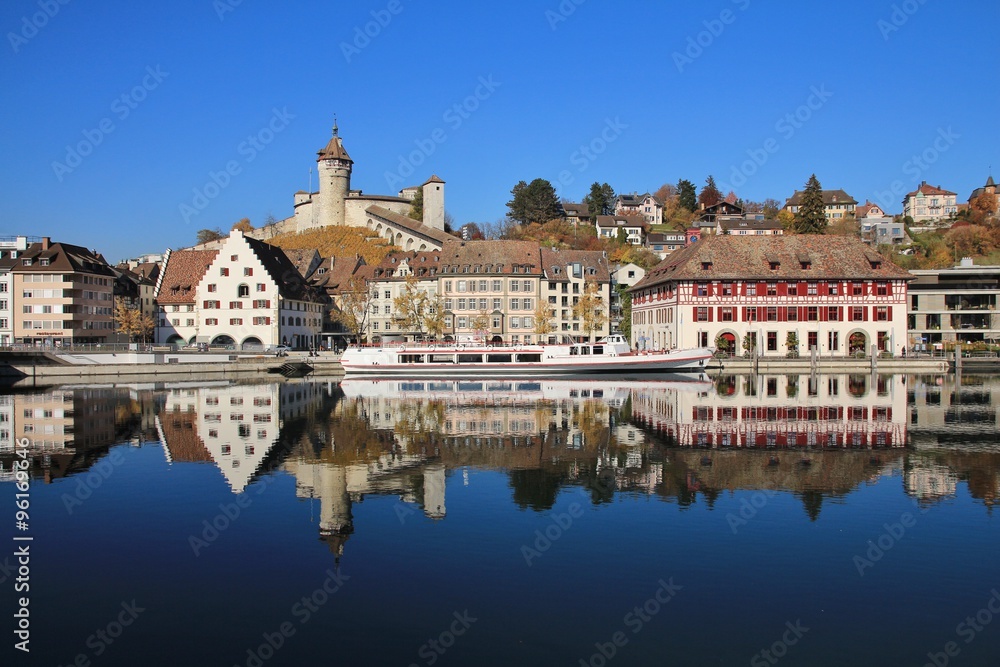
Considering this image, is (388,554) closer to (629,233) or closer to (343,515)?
(343,515)

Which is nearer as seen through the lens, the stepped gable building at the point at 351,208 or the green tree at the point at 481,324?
the green tree at the point at 481,324

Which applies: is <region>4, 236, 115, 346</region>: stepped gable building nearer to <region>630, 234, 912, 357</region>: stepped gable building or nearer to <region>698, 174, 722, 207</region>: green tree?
<region>630, 234, 912, 357</region>: stepped gable building

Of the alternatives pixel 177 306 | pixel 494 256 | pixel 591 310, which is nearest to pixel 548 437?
pixel 591 310

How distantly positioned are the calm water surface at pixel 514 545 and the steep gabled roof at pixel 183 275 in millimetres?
51333

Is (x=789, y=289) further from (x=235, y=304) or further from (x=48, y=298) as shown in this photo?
(x=48, y=298)

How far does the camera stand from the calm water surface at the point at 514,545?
34.9ft

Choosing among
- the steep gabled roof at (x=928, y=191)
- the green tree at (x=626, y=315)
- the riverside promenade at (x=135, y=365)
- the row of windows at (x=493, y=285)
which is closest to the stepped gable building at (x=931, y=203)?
the steep gabled roof at (x=928, y=191)

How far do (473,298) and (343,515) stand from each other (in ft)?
216

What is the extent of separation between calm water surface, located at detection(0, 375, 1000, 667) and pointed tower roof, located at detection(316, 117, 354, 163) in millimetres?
103549

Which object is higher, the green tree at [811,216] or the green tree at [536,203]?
the green tree at [536,203]

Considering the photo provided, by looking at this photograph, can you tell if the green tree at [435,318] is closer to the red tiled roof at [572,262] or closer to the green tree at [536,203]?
the red tiled roof at [572,262]

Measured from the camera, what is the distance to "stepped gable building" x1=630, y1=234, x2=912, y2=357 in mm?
66188

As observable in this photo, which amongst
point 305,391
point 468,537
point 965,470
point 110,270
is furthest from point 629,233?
point 468,537

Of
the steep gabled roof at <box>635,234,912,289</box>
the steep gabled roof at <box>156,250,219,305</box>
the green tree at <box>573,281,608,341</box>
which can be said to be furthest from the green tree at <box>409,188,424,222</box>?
the steep gabled roof at <box>635,234,912,289</box>
